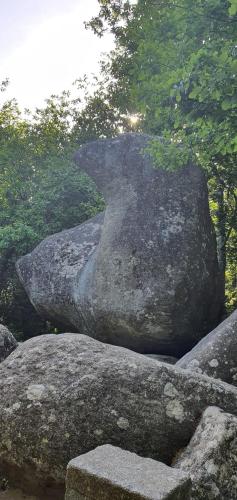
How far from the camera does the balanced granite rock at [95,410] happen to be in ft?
17.9

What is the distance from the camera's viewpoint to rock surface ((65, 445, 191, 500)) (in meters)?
3.90

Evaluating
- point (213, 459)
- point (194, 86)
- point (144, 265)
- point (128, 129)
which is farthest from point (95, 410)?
point (128, 129)

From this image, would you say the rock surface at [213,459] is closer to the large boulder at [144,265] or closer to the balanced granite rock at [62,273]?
the large boulder at [144,265]

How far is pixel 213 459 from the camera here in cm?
486

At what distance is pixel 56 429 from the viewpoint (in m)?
5.49

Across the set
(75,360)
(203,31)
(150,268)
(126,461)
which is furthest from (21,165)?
(126,461)

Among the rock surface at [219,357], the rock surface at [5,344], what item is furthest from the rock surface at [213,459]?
the rock surface at [5,344]

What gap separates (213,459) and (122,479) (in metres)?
1.26

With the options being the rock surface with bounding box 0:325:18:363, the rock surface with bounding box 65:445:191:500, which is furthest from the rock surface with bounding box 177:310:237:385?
the rock surface with bounding box 65:445:191:500

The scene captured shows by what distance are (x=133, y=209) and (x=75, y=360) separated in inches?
261

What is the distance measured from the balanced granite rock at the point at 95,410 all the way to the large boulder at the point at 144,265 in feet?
17.1

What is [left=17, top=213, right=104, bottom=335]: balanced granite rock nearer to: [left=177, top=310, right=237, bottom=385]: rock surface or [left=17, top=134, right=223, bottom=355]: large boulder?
[left=17, top=134, right=223, bottom=355]: large boulder

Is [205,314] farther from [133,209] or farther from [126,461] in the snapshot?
[126,461]

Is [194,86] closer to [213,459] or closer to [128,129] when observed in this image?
[213,459]
